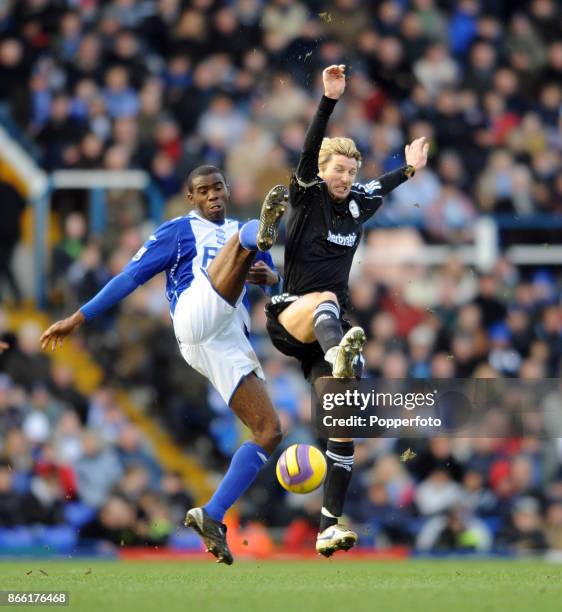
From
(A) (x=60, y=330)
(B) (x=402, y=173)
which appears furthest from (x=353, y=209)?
(A) (x=60, y=330)

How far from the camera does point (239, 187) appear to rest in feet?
51.5

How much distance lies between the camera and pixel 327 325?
9.01 meters

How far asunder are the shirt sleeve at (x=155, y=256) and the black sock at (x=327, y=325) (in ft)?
3.56

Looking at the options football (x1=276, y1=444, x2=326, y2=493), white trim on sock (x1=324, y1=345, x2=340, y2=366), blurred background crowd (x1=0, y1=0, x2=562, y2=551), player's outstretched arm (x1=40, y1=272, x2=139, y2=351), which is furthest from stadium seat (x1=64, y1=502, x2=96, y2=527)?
white trim on sock (x1=324, y1=345, x2=340, y2=366)

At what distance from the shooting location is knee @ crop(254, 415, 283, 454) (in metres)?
9.45

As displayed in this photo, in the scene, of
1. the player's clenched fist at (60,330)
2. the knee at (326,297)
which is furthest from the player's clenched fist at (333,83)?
the player's clenched fist at (60,330)

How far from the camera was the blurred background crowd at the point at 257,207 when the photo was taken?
14398 mm

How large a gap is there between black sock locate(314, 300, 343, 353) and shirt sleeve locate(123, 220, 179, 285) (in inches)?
42.8

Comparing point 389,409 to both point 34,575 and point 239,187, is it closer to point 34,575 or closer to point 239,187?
point 34,575

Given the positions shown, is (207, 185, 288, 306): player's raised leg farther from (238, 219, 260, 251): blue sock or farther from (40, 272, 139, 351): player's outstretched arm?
(40, 272, 139, 351): player's outstretched arm

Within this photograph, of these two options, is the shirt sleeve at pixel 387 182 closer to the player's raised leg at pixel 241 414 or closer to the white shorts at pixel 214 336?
the player's raised leg at pixel 241 414

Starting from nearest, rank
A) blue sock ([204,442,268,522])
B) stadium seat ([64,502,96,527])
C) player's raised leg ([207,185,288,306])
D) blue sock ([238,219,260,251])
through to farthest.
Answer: player's raised leg ([207,185,288,306]) → blue sock ([238,219,260,251]) → blue sock ([204,442,268,522]) → stadium seat ([64,502,96,527])

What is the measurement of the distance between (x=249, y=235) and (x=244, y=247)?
12cm

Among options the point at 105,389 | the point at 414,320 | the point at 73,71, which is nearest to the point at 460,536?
the point at 414,320
